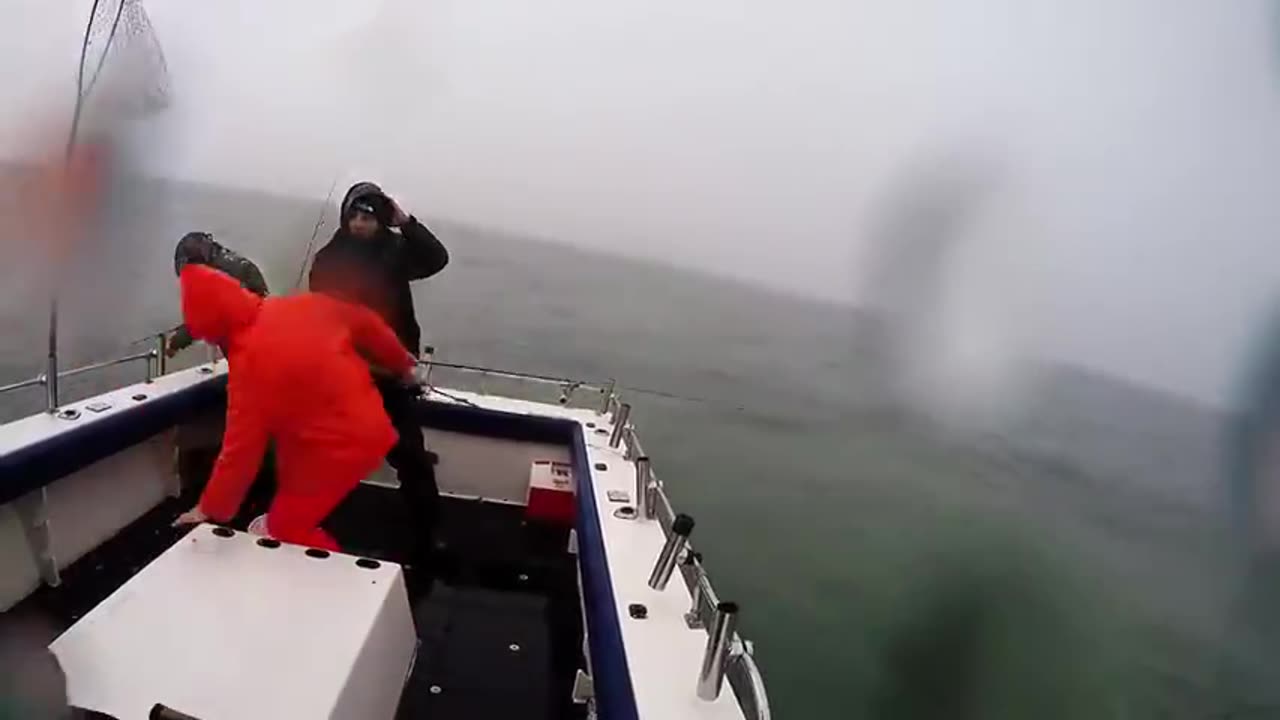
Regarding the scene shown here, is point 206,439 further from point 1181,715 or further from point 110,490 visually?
point 1181,715

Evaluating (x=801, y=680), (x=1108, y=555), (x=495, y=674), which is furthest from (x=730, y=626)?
(x=1108, y=555)

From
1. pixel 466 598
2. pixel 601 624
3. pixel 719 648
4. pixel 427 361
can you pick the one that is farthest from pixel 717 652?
pixel 427 361

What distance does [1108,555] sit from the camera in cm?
1277

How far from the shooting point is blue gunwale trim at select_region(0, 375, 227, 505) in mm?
1912

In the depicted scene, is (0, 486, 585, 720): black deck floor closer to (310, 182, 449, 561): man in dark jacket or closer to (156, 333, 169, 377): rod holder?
(310, 182, 449, 561): man in dark jacket

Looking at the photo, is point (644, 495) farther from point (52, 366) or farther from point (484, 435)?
point (52, 366)

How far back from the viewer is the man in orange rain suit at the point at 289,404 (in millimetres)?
1791

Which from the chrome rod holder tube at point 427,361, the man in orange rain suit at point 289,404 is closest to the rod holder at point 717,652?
the man in orange rain suit at point 289,404

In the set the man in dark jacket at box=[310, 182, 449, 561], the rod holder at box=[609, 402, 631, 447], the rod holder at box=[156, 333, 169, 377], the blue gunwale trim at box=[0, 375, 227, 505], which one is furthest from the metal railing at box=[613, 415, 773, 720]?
the rod holder at box=[156, 333, 169, 377]

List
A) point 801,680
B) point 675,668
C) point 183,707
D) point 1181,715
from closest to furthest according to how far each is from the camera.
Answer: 1. point 183,707
2. point 675,668
3. point 801,680
4. point 1181,715

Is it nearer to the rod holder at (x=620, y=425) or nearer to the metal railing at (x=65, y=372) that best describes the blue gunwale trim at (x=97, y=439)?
the metal railing at (x=65, y=372)

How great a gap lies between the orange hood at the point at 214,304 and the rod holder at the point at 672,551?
1206 mm

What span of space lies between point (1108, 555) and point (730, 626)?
47.7 feet

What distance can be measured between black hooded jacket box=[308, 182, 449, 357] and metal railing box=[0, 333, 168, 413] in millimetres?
798
